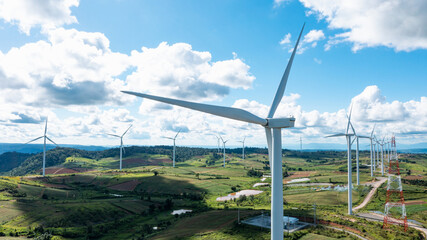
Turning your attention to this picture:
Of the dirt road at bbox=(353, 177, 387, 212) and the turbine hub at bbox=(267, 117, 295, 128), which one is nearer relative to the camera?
the turbine hub at bbox=(267, 117, 295, 128)

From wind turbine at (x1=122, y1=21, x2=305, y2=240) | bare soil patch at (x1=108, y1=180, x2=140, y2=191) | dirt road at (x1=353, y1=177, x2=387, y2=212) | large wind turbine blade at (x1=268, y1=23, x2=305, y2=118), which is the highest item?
large wind turbine blade at (x1=268, y1=23, x2=305, y2=118)

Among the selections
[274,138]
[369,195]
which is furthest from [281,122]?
[369,195]

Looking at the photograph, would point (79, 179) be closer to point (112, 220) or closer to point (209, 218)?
point (112, 220)

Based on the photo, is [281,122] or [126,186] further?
[126,186]

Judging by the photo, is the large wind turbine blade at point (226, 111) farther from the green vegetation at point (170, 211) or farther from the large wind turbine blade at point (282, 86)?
the green vegetation at point (170, 211)

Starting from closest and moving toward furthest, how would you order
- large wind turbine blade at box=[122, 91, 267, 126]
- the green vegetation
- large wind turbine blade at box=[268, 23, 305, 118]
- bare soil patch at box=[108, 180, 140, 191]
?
large wind turbine blade at box=[122, 91, 267, 126], large wind turbine blade at box=[268, 23, 305, 118], the green vegetation, bare soil patch at box=[108, 180, 140, 191]

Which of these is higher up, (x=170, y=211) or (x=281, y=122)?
(x=281, y=122)

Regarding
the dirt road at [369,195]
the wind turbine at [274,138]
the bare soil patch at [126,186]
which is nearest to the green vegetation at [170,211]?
the bare soil patch at [126,186]

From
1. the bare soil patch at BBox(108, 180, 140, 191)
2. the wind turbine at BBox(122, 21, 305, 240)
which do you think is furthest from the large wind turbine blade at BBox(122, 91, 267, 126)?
the bare soil patch at BBox(108, 180, 140, 191)

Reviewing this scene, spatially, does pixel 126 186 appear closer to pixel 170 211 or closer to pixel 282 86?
pixel 170 211

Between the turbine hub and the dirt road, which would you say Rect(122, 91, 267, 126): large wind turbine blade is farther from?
the dirt road

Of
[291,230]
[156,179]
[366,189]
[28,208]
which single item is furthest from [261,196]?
[28,208]
